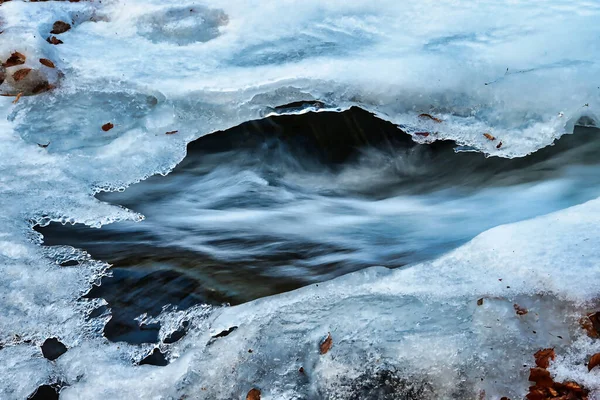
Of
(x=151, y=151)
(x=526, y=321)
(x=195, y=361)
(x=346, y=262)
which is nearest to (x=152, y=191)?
(x=151, y=151)

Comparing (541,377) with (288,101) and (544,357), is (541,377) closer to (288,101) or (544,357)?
(544,357)

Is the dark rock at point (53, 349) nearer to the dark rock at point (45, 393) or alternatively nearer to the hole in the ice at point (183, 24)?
the dark rock at point (45, 393)

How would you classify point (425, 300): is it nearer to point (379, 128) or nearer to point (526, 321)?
point (526, 321)

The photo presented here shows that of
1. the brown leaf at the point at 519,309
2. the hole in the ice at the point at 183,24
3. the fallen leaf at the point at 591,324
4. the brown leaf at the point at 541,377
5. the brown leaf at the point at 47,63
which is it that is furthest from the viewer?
the hole in the ice at the point at 183,24

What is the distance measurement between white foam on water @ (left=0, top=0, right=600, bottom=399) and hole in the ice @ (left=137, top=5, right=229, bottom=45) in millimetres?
25

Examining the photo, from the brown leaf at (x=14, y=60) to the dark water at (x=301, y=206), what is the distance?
1.92 m

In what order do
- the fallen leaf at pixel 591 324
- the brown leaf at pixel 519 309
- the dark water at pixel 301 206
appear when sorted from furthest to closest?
1. the dark water at pixel 301 206
2. the brown leaf at pixel 519 309
3. the fallen leaf at pixel 591 324

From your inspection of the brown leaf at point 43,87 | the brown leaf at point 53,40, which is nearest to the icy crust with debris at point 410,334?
the brown leaf at point 43,87

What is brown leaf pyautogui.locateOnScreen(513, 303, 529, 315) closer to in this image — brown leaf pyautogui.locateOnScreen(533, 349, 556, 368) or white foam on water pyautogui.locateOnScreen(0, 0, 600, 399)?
white foam on water pyautogui.locateOnScreen(0, 0, 600, 399)

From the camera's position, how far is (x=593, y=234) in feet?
9.86

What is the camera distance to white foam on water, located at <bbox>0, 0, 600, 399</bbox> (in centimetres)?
255

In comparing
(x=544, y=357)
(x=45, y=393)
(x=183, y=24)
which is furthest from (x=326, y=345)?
(x=183, y=24)

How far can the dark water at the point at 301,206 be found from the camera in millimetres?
3266

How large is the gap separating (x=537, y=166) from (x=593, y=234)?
5.47ft
